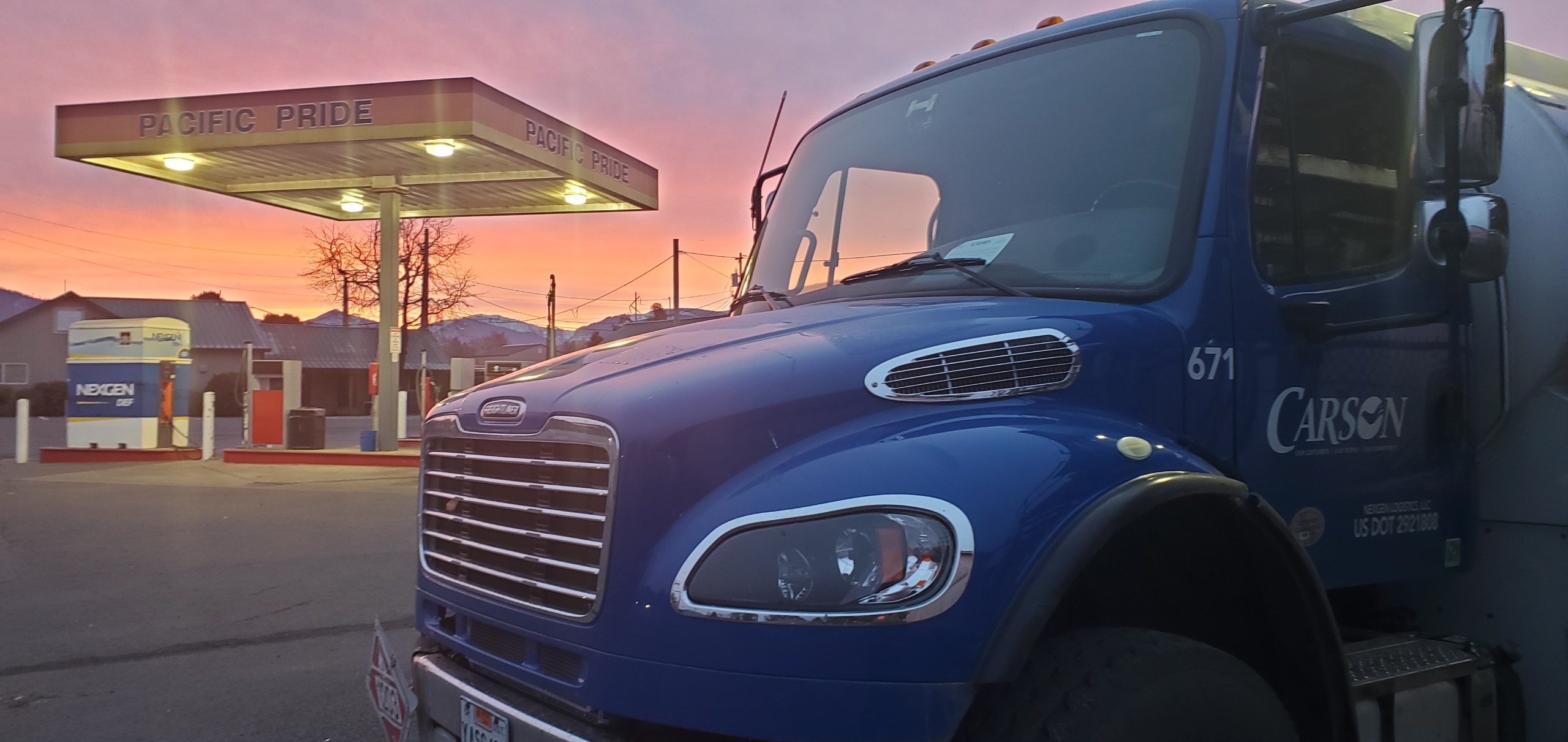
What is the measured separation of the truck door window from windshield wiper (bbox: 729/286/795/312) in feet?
4.80

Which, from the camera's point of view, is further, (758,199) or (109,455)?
(109,455)

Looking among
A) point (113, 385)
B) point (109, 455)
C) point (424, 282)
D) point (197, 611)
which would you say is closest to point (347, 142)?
point (113, 385)

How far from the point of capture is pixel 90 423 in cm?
1877

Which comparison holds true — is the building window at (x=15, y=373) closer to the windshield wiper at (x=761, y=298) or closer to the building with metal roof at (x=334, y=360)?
the building with metal roof at (x=334, y=360)

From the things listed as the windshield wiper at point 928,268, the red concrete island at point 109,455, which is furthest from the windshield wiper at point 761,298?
the red concrete island at point 109,455

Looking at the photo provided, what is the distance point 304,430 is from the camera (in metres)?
19.9

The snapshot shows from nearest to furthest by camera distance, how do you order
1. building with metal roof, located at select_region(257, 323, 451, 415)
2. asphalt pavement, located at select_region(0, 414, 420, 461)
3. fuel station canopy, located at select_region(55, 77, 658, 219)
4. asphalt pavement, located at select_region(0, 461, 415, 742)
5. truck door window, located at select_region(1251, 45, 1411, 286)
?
truck door window, located at select_region(1251, 45, 1411, 286) → asphalt pavement, located at select_region(0, 461, 415, 742) → fuel station canopy, located at select_region(55, 77, 658, 219) → asphalt pavement, located at select_region(0, 414, 420, 461) → building with metal roof, located at select_region(257, 323, 451, 415)

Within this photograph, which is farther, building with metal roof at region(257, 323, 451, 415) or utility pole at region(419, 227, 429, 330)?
building with metal roof at region(257, 323, 451, 415)

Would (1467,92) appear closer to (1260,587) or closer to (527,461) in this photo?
(1260,587)

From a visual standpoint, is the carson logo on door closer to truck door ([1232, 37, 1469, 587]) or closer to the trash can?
truck door ([1232, 37, 1469, 587])

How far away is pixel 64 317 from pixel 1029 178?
7201 cm

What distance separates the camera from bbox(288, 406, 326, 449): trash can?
19875 millimetres

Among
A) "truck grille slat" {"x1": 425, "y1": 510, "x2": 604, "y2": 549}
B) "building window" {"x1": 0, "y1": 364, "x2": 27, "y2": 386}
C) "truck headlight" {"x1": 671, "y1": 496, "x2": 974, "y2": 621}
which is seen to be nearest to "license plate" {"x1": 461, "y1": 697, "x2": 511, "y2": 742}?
"truck grille slat" {"x1": 425, "y1": 510, "x2": 604, "y2": 549}

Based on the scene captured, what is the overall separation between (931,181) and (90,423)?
66.3 feet
